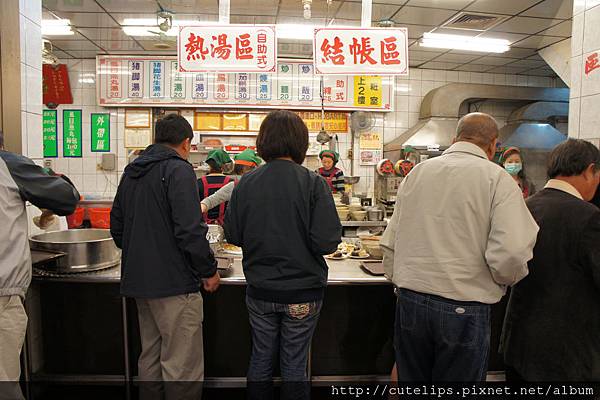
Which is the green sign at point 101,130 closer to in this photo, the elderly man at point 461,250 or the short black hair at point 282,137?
the short black hair at point 282,137

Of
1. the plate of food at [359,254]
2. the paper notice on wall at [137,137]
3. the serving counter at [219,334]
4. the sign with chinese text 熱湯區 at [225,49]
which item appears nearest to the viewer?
the serving counter at [219,334]

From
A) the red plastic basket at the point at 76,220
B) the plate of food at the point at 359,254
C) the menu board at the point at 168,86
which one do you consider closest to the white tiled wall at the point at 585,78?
the plate of food at the point at 359,254

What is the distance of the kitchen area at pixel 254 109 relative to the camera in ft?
9.16

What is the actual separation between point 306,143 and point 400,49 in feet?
7.13

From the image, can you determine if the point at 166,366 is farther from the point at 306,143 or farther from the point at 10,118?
the point at 10,118

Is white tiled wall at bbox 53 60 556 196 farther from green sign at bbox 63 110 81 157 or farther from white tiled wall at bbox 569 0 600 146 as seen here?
white tiled wall at bbox 569 0 600 146

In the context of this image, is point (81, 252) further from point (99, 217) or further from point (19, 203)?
point (99, 217)

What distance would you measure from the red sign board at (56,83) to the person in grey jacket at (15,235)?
18.0 ft

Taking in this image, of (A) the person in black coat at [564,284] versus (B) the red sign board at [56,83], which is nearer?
(A) the person in black coat at [564,284]

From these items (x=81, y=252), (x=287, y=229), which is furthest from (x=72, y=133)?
(x=287, y=229)

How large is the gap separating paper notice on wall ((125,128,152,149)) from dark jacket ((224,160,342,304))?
17.8 ft

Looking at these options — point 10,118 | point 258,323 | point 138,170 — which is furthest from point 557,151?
point 10,118

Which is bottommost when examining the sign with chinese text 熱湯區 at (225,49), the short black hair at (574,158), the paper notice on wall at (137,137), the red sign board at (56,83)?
the short black hair at (574,158)

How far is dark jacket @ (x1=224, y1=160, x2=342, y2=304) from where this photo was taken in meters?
1.99
